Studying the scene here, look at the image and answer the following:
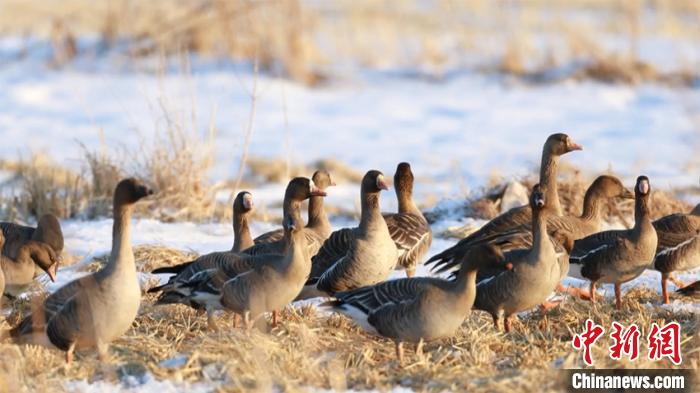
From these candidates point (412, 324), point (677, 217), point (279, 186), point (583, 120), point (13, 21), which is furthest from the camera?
point (13, 21)

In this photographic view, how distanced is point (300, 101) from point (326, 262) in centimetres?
1253

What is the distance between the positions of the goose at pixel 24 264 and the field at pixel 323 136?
0.17 m

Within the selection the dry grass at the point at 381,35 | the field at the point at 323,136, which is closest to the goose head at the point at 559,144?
the field at the point at 323,136

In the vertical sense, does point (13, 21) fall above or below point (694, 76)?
above

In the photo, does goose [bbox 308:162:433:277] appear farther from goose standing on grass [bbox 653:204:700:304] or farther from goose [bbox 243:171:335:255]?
goose standing on grass [bbox 653:204:700:304]

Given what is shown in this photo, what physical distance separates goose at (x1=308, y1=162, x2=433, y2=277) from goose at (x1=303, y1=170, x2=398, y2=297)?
0.14 meters

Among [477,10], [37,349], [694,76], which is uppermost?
[477,10]

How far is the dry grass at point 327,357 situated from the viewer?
6602 millimetres

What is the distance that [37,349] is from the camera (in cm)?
723

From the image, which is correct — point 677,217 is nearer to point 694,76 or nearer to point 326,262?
point 326,262

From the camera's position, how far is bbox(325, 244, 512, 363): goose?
7109 millimetres

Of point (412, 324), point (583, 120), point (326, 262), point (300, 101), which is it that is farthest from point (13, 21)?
point (412, 324)

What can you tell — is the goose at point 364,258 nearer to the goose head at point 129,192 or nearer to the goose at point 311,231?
the goose at point 311,231

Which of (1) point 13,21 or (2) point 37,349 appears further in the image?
(1) point 13,21
